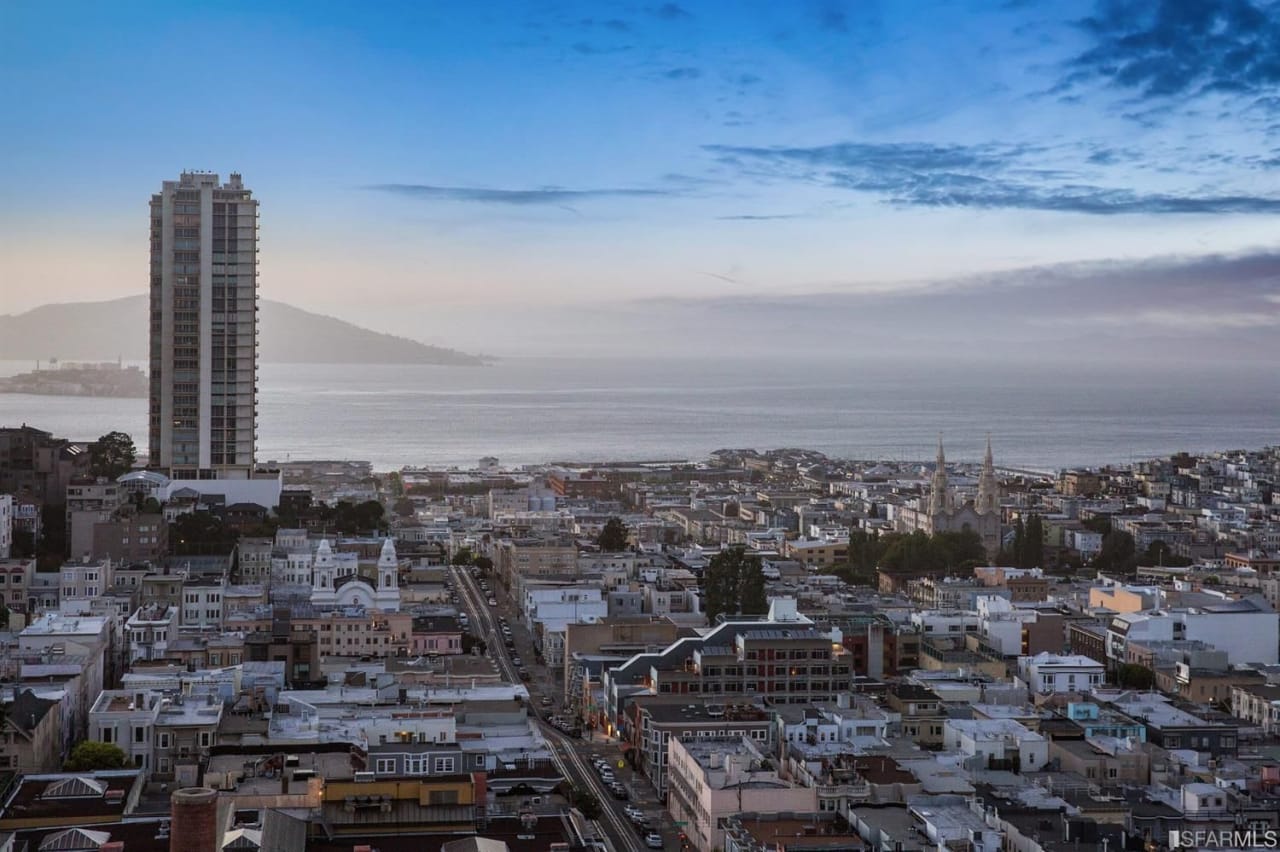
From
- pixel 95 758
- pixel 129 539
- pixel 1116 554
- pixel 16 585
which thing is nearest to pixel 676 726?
pixel 95 758

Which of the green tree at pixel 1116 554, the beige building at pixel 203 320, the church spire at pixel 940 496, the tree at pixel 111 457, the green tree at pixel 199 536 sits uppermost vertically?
the beige building at pixel 203 320

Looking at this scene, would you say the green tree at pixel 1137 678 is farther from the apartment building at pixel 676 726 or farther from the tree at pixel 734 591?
the apartment building at pixel 676 726

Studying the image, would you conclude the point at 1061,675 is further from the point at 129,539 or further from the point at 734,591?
the point at 129,539

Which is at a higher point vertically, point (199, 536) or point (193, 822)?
point (199, 536)

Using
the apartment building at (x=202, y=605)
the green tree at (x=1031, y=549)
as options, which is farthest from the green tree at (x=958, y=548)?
the apartment building at (x=202, y=605)

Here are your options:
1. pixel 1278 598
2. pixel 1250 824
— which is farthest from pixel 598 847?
pixel 1278 598

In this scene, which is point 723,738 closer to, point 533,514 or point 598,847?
point 598,847
